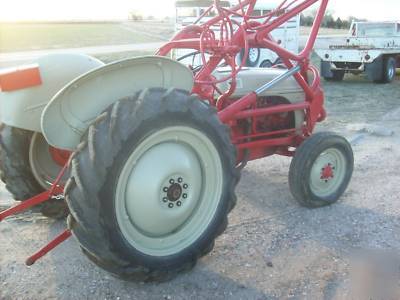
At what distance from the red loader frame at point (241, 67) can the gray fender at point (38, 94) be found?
0.64 m

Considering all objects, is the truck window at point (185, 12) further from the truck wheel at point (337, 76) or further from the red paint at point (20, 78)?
the red paint at point (20, 78)

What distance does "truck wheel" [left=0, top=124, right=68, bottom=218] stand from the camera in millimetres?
3193

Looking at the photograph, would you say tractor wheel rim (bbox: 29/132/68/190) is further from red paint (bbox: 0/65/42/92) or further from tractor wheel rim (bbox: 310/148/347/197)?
tractor wheel rim (bbox: 310/148/347/197)

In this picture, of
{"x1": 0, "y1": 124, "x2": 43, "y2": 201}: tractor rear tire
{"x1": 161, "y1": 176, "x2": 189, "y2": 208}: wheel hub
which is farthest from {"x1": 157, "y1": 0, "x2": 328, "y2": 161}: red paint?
{"x1": 0, "y1": 124, "x2": 43, "y2": 201}: tractor rear tire

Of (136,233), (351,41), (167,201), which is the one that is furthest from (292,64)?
(351,41)

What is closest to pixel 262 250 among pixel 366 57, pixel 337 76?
pixel 366 57

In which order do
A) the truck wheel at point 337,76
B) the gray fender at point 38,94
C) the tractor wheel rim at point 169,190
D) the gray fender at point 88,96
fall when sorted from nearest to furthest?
the gray fender at point 88,96 < the tractor wheel rim at point 169,190 < the gray fender at point 38,94 < the truck wheel at point 337,76

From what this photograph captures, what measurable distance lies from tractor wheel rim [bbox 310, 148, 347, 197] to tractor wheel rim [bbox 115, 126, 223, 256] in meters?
1.35

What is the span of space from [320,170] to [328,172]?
9 cm

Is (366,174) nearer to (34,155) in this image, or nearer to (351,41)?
(34,155)

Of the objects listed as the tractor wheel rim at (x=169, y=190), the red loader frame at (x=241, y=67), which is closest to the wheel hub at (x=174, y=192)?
the tractor wheel rim at (x=169, y=190)

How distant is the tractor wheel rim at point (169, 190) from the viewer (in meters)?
2.54

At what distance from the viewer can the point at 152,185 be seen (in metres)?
2.61

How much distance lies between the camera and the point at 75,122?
2.46 meters
